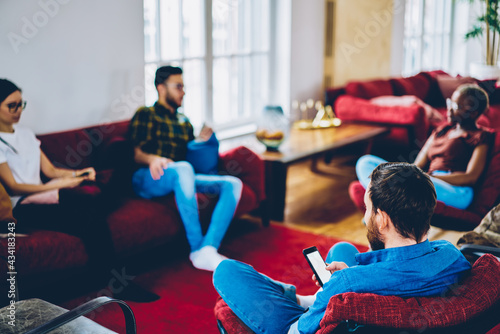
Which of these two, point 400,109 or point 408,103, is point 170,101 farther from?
point 408,103

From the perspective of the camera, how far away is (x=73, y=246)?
2.80 meters

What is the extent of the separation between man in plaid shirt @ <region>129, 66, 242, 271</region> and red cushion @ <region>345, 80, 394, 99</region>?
2628 millimetres

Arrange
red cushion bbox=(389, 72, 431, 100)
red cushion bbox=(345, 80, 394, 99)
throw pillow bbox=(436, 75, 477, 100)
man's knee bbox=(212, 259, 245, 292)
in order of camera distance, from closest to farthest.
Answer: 1. man's knee bbox=(212, 259, 245, 292)
2. red cushion bbox=(345, 80, 394, 99)
3. red cushion bbox=(389, 72, 431, 100)
4. throw pillow bbox=(436, 75, 477, 100)

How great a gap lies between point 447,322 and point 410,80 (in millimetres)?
5643

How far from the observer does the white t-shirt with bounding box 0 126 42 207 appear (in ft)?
9.84

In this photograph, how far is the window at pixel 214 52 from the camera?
4422 mm

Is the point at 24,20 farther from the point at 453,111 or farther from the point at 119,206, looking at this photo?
the point at 453,111

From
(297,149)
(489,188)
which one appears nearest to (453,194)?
(489,188)

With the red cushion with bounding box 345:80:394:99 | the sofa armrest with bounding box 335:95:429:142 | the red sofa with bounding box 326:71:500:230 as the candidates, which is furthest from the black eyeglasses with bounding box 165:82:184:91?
the red cushion with bounding box 345:80:394:99

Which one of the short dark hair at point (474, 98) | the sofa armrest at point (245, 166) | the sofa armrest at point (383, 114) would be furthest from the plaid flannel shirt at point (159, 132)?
the sofa armrest at point (383, 114)

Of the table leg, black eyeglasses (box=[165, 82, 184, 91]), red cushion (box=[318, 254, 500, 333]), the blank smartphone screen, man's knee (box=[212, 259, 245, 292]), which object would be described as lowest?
the table leg

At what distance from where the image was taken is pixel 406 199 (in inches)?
57.4

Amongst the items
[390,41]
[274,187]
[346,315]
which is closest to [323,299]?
[346,315]

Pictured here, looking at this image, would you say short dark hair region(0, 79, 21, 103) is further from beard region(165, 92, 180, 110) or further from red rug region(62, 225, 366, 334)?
red rug region(62, 225, 366, 334)
